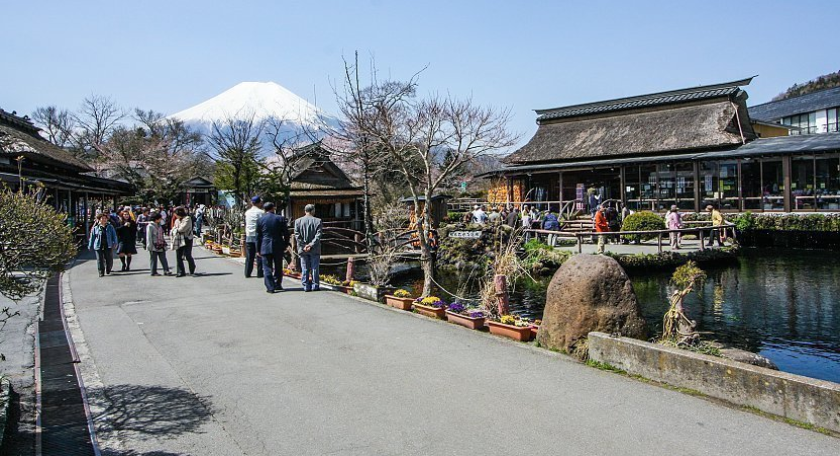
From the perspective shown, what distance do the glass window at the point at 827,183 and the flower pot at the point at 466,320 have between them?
80.6 ft

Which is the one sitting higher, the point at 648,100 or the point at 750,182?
the point at 648,100

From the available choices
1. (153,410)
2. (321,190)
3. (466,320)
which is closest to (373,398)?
(153,410)

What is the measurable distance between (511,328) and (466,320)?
95cm

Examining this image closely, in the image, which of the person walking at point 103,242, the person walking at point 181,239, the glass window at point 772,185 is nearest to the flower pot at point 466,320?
the person walking at point 181,239

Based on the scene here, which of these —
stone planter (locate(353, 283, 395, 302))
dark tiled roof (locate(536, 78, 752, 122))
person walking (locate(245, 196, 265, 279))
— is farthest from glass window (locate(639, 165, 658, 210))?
stone planter (locate(353, 283, 395, 302))

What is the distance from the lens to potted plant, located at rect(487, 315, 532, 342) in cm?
801

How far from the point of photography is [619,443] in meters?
4.71

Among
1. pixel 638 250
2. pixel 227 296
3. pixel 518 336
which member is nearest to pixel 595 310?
pixel 518 336

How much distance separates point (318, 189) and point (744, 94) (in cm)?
2454

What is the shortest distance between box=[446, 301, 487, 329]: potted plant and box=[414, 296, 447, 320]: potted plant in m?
0.15

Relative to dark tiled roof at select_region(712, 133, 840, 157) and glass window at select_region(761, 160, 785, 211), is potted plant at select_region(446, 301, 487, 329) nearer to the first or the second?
dark tiled roof at select_region(712, 133, 840, 157)

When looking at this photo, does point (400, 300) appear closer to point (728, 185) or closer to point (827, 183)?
point (827, 183)

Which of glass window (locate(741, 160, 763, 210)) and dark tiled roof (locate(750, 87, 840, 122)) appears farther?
dark tiled roof (locate(750, 87, 840, 122))

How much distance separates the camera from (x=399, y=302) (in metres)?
10.5
